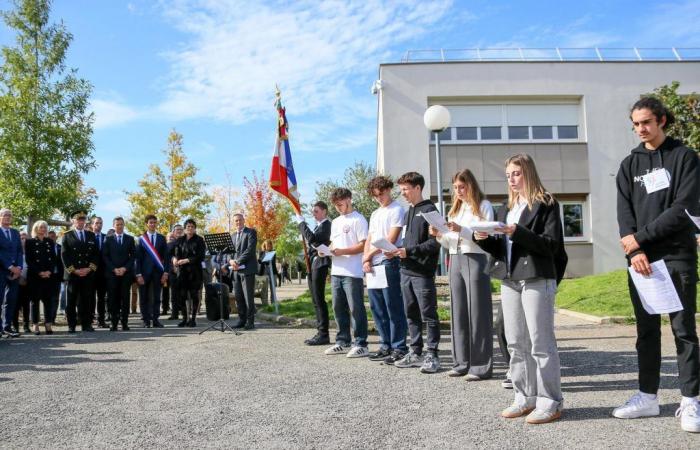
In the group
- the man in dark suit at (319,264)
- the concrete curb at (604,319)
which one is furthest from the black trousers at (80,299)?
the concrete curb at (604,319)

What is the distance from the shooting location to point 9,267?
32.5 feet

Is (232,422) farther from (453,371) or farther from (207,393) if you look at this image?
(453,371)

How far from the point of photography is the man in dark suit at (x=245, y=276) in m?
10.4

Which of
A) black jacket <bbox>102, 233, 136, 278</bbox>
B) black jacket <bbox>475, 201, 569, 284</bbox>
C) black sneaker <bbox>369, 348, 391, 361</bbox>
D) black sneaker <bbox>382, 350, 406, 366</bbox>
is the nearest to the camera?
black jacket <bbox>475, 201, 569, 284</bbox>

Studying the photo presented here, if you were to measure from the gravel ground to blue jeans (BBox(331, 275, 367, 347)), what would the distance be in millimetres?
424

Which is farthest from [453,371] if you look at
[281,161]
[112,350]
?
[281,161]

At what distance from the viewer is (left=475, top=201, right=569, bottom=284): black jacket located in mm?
4027

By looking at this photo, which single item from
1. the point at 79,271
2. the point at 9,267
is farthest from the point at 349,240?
the point at 9,267

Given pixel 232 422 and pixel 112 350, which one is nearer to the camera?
pixel 232 422

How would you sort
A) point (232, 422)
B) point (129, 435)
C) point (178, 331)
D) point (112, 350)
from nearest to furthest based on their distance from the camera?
1. point (129, 435)
2. point (232, 422)
3. point (112, 350)
4. point (178, 331)

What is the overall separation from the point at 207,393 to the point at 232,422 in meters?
1.11

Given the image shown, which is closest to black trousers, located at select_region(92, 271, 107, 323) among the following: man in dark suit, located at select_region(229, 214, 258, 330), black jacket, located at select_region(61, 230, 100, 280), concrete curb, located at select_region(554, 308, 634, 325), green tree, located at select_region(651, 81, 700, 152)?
black jacket, located at select_region(61, 230, 100, 280)

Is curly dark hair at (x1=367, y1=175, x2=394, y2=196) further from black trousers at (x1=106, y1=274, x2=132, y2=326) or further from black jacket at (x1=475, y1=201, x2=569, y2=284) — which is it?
black trousers at (x1=106, y1=274, x2=132, y2=326)

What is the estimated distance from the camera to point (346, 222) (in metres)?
7.54
